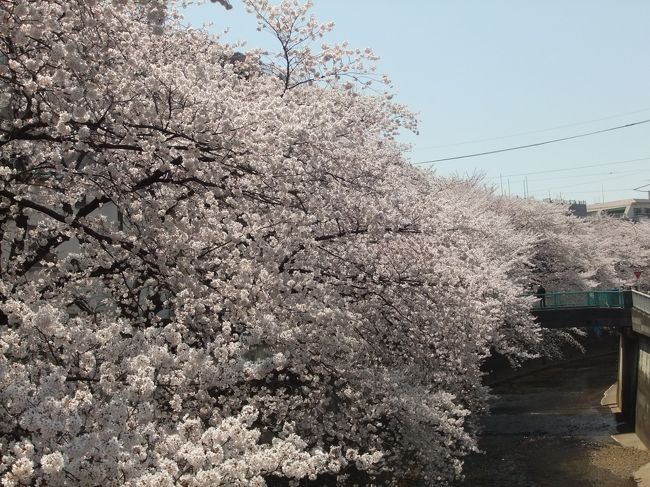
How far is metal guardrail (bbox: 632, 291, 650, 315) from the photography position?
1350 inches

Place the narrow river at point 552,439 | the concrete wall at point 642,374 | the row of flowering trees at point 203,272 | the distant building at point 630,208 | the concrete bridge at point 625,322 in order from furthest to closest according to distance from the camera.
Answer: the distant building at point 630,208, the concrete bridge at point 625,322, the concrete wall at point 642,374, the narrow river at point 552,439, the row of flowering trees at point 203,272

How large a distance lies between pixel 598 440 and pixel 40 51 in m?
28.7

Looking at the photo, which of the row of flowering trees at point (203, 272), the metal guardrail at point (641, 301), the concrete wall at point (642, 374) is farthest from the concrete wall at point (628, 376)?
the row of flowering trees at point (203, 272)

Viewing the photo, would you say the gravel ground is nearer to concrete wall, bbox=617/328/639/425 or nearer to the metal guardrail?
concrete wall, bbox=617/328/639/425

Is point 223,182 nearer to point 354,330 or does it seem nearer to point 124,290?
point 124,290

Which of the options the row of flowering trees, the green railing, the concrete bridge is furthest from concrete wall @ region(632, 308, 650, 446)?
the row of flowering trees

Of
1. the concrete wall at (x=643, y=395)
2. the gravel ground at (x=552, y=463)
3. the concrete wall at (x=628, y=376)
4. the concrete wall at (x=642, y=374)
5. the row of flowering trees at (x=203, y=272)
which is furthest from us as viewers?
the concrete wall at (x=628, y=376)

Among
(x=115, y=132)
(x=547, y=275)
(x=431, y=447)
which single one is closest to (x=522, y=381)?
(x=547, y=275)

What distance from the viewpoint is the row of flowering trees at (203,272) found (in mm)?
6742

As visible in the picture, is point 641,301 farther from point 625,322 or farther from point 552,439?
point 552,439

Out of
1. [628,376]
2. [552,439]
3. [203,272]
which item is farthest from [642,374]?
[203,272]

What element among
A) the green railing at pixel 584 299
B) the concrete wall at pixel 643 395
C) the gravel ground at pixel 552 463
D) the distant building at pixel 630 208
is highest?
the distant building at pixel 630 208

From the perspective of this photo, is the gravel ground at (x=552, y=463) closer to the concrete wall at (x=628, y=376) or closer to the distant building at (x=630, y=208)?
the concrete wall at (x=628, y=376)

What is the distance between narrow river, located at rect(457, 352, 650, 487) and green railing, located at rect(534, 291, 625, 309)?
469 cm
